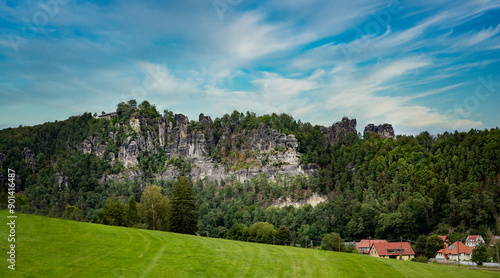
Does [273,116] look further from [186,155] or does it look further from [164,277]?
[164,277]

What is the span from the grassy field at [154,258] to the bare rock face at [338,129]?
140222 mm

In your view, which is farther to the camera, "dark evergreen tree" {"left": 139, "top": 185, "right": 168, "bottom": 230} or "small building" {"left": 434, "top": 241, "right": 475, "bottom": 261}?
"small building" {"left": 434, "top": 241, "right": 475, "bottom": 261}

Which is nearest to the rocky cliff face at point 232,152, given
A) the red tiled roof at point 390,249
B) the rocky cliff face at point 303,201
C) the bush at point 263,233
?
the rocky cliff face at point 303,201

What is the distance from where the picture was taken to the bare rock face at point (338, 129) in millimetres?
175725

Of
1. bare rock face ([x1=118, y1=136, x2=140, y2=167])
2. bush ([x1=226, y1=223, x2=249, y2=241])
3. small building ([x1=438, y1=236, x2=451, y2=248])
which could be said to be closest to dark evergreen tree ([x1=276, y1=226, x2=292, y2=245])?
bush ([x1=226, y1=223, x2=249, y2=241])

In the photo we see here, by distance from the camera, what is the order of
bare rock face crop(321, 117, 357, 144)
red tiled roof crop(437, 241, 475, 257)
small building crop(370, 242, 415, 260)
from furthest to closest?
bare rock face crop(321, 117, 357, 144), small building crop(370, 242, 415, 260), red tiled roof crop(437, 241, 475, 257)

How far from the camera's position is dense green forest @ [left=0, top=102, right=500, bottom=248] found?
10956 centimetres

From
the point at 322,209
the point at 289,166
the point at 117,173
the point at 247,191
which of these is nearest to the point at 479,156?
the point at 322,209

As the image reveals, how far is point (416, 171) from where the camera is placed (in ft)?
419

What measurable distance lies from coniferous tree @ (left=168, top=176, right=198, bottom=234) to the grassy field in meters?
26.5

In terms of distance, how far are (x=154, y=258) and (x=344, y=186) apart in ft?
395

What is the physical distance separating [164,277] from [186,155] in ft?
560

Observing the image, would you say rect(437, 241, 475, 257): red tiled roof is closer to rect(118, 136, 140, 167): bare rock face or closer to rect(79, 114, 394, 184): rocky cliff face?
rect(79, 114, 394, 184): rocky cliff face

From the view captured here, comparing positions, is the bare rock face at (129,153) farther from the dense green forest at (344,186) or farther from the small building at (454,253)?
the small building at (454,253)
